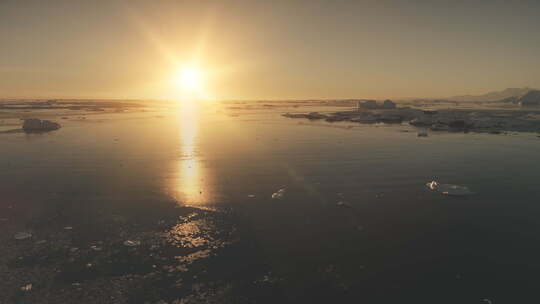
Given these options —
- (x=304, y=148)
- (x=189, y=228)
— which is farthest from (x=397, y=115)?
(x=189, y=228)

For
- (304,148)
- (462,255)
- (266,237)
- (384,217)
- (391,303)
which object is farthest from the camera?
(304,148)

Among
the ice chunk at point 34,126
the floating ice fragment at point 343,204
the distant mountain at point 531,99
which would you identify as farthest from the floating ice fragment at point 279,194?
the distant mountain at point 531,99

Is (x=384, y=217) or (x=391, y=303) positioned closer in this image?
(x=391, y=303)

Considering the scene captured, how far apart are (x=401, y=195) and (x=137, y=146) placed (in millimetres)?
19759

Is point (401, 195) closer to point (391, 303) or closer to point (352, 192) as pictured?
point (352, 192)

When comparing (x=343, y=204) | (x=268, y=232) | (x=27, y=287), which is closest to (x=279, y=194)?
(x=343, y=204)

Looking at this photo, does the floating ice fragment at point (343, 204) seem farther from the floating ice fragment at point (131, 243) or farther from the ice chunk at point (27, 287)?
the ice chunk at point (27, 287)

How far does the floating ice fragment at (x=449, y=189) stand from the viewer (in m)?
12.9

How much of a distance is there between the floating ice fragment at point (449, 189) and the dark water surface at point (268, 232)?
54 centimetres

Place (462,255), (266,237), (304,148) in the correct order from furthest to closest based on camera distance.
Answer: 1. (304,148)
2. (266,237)
3. (462,255)

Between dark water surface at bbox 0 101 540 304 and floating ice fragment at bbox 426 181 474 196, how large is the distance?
537mm

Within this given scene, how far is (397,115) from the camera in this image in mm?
56531

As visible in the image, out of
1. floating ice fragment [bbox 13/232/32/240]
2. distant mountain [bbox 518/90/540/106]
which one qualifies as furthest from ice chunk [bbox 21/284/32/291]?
distant mountain [bbox 518/90/540/106]

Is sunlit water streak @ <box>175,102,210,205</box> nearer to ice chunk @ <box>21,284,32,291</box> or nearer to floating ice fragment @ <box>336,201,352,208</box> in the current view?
floating ice fragment @ <box>336,201,352,208</box>
